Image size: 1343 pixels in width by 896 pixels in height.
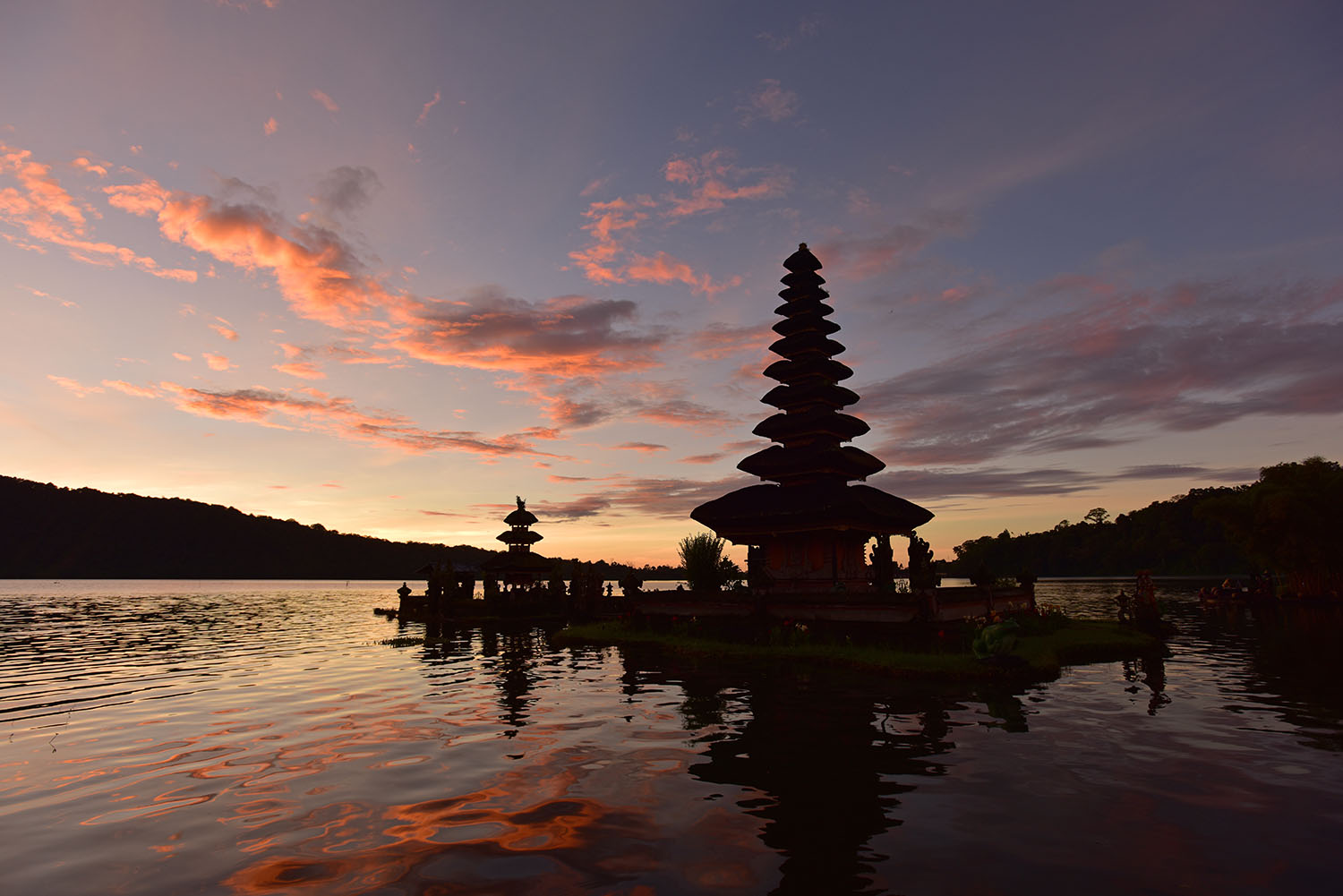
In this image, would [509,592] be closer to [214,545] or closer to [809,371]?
[809,371]

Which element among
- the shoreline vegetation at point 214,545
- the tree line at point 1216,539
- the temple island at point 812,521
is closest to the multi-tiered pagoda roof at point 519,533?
the temple island at point 812,521

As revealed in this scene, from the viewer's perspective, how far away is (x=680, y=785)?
9.34 m

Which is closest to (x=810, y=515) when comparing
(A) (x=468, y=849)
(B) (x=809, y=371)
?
(B) (x=809, y=371)

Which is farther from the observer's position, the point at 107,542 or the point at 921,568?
the point at 107,542

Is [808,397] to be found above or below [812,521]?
above

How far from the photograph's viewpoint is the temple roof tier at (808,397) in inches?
1253

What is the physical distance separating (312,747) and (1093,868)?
1196 centimetres

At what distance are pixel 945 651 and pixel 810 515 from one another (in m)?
9.02

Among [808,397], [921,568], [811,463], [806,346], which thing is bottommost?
[921,568]

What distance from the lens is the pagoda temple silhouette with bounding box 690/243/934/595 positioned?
92.1ft

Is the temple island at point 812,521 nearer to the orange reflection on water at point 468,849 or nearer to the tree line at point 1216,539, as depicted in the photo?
the tree line at point 1216,539

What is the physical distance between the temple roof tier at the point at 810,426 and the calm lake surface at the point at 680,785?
14.3 m

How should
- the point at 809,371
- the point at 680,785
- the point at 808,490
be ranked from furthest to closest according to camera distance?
the point at 809,371, the point at 808,490, the point at 680,785

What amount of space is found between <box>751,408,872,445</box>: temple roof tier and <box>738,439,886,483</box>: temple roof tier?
19.5 inches
